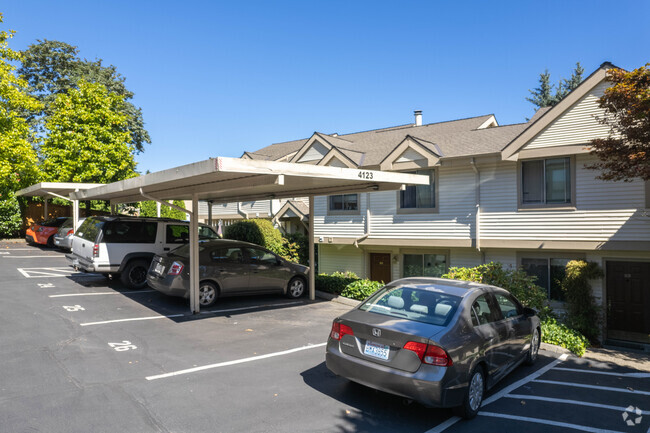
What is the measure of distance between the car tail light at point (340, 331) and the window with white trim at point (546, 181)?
33.4ft

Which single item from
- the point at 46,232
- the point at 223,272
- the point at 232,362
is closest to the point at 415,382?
the point at 232,362

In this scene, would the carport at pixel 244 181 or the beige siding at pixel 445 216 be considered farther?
the beige siding at pixel 445 216

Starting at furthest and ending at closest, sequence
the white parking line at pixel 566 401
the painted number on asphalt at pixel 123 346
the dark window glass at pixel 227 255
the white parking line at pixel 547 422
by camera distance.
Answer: the dark window glass at pixel 227 255
the painted number on asphalt at pixel 123 346
the white parking line at pixel 566 401
the white parking line at pixel 547 422

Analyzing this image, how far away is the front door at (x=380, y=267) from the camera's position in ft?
55.8

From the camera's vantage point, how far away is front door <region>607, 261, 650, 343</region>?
12.3 meters

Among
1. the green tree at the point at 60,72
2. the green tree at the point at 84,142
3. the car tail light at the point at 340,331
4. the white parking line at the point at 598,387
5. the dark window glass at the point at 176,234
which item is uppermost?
the green tree at the point at 60,72

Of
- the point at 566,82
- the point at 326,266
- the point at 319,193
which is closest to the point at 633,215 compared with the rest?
the point at 319,193

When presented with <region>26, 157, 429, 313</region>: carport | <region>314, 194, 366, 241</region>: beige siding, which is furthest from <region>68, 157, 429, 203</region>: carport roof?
<region>314, 194, 366, 241</region>: beige siding

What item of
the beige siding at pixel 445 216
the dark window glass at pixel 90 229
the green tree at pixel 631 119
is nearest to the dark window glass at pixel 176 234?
the dark window glass at pixel 90 229

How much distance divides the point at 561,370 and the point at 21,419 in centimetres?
784

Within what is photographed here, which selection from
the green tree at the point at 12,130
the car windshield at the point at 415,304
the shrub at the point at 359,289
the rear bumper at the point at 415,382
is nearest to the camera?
the rear bumper at the point at 415,382

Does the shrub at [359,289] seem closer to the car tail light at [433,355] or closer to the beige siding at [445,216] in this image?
the beige siding at [445,216]

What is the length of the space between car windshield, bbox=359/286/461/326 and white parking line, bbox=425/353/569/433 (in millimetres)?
1110

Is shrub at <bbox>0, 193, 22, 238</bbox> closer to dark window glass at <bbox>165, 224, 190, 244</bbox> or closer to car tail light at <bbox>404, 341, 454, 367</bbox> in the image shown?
dark window glass at <bbox>165, 224, 190, 244</bbox>
